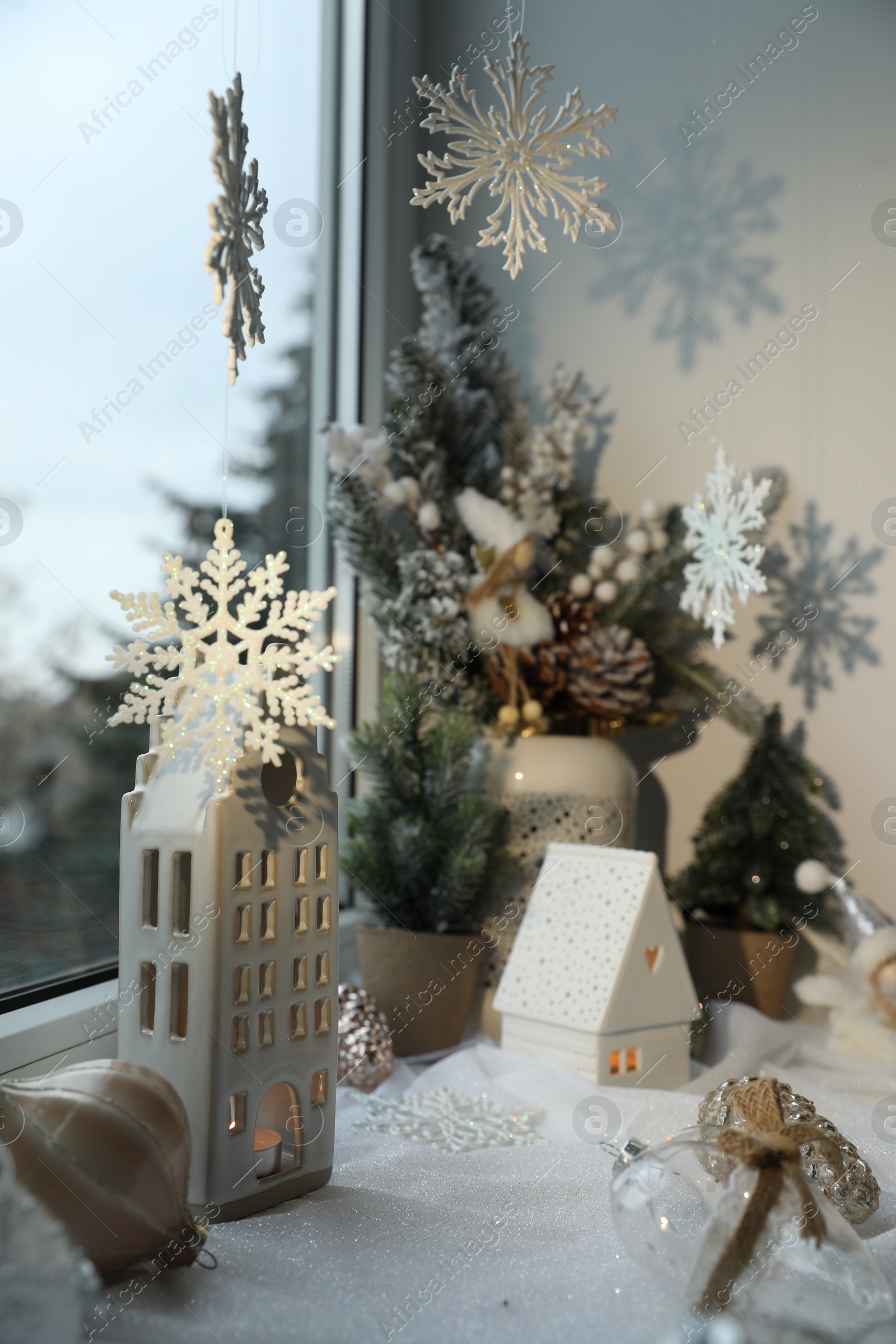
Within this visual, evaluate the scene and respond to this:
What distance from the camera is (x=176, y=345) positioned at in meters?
1.15

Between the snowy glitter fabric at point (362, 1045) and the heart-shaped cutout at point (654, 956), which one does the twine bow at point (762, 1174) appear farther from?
the snowy glitter fabric at point (362, 1045)

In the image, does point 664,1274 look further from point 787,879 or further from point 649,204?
point 649,204

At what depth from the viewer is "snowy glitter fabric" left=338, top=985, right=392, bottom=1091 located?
3.57 feet

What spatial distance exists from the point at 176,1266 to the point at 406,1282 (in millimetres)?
148

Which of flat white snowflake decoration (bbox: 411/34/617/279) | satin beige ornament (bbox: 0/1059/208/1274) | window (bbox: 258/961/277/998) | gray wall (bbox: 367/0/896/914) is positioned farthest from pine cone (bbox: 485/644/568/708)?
satin beige ornament (bbox: 0/1059/208/1274)

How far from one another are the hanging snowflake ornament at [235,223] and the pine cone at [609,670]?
0.61 meters

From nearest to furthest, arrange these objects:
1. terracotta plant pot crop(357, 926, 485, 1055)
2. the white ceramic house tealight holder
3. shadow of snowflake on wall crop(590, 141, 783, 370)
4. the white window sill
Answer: the white window sill
the white ceramic house tealight holder
terracotta plant pot crop(357, 926, 485, 1055)
shadow of snowflake on wall crop(590, 141, 783, 370)

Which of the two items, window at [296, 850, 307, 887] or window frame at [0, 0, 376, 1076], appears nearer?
window at [296, 850, 307, 887]

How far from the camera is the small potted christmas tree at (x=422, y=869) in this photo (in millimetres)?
1212

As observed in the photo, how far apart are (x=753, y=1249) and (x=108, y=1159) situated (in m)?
0.39

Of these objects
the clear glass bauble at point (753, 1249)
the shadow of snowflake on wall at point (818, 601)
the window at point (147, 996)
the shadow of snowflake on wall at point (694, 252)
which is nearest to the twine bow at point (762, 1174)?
the clear glass bauble at point (753, 1249)

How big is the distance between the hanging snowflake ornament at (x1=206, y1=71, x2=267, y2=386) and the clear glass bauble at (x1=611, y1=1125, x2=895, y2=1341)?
663mm

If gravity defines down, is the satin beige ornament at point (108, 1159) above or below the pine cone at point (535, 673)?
below

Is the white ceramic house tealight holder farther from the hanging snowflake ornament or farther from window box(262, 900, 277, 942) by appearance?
the hanging snowflake ornament
